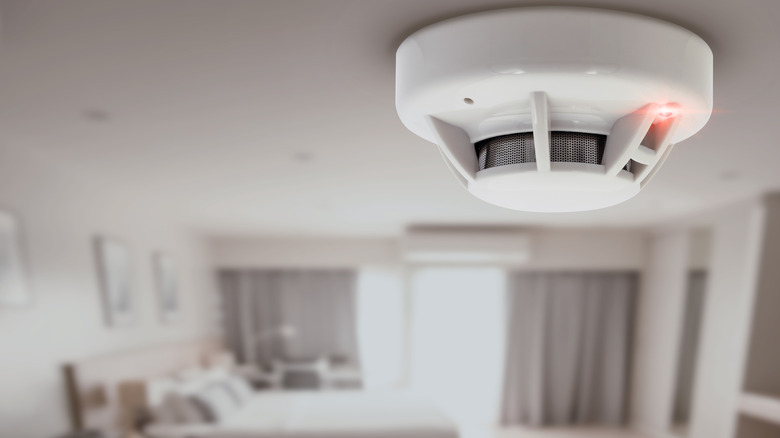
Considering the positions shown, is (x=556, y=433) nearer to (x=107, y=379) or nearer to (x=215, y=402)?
(x=215, y=402)

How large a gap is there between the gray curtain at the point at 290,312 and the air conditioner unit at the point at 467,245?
125cm

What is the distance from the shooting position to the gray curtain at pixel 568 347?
A: 6.02 meters

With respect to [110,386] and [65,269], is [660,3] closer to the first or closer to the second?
[65,269]

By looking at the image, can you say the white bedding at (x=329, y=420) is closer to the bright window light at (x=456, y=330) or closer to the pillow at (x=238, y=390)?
the pillow at (x=238, y=390)

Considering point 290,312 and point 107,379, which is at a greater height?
point 107,379

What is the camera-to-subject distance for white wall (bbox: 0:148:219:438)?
100 inches

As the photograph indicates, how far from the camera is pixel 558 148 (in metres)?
1.33

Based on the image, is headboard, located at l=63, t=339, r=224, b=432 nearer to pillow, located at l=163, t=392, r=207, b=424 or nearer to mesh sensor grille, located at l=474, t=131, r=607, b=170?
pillow, located at l=163, t=392, r=207, b=424

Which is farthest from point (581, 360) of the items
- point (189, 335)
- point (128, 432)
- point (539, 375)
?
point (128, 432)

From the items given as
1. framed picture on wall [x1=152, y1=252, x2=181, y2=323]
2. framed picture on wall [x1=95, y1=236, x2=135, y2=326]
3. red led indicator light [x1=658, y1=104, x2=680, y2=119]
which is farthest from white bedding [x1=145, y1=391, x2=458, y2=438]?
red led indicator light [x1=658, y1=104, x2=680, y2=119]

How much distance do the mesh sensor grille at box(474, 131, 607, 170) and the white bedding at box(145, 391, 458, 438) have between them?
2.92 meters

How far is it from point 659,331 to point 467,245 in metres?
2.24

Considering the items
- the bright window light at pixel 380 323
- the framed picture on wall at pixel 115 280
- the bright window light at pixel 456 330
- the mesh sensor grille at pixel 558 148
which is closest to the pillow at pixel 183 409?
the framed picture on wall at pixel 115 280

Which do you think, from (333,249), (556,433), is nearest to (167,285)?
(333,249)
